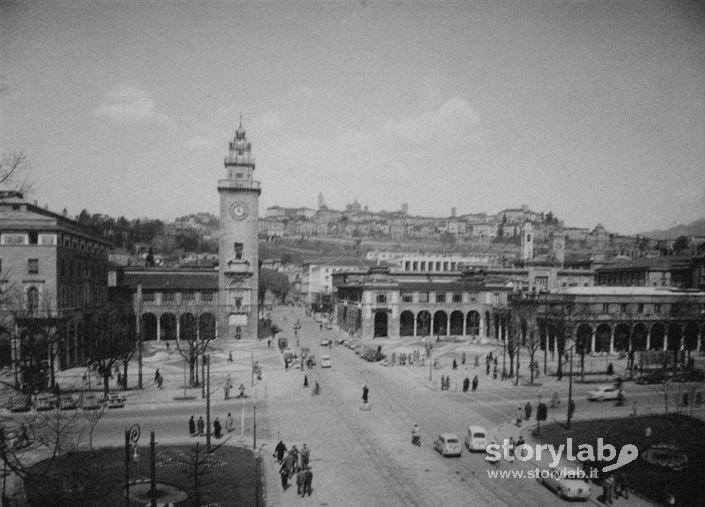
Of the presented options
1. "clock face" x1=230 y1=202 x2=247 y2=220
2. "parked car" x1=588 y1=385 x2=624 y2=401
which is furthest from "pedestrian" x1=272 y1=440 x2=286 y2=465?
"clock face" x1=230 y1=202 x2=247 y2=220

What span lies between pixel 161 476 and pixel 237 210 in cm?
5307

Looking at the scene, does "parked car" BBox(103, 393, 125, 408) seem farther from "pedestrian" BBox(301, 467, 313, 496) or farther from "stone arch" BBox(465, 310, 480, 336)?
"stone arch" BBox(465, 310, 480, 336)

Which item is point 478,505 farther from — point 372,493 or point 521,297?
point 521,297

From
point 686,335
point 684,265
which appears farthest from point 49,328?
point 684,265

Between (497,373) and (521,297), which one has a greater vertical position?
(521,297)

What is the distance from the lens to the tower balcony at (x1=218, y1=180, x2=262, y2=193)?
2963 inches

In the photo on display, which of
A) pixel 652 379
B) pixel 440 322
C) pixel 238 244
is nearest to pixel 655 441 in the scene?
pixel 652 379

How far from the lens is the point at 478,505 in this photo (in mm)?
22844

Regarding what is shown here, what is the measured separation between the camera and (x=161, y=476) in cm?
2603

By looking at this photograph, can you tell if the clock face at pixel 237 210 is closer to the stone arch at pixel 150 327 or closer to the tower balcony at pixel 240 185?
the tower balcony at pixel 240 185

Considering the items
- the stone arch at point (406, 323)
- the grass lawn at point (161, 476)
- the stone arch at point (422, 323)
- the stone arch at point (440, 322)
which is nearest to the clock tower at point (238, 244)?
the stone arch at point (406, 323)

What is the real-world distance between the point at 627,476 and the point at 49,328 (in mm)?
44947

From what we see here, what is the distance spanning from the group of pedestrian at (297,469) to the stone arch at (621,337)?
179ft

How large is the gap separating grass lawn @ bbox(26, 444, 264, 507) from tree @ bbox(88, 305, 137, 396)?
14.2 m
